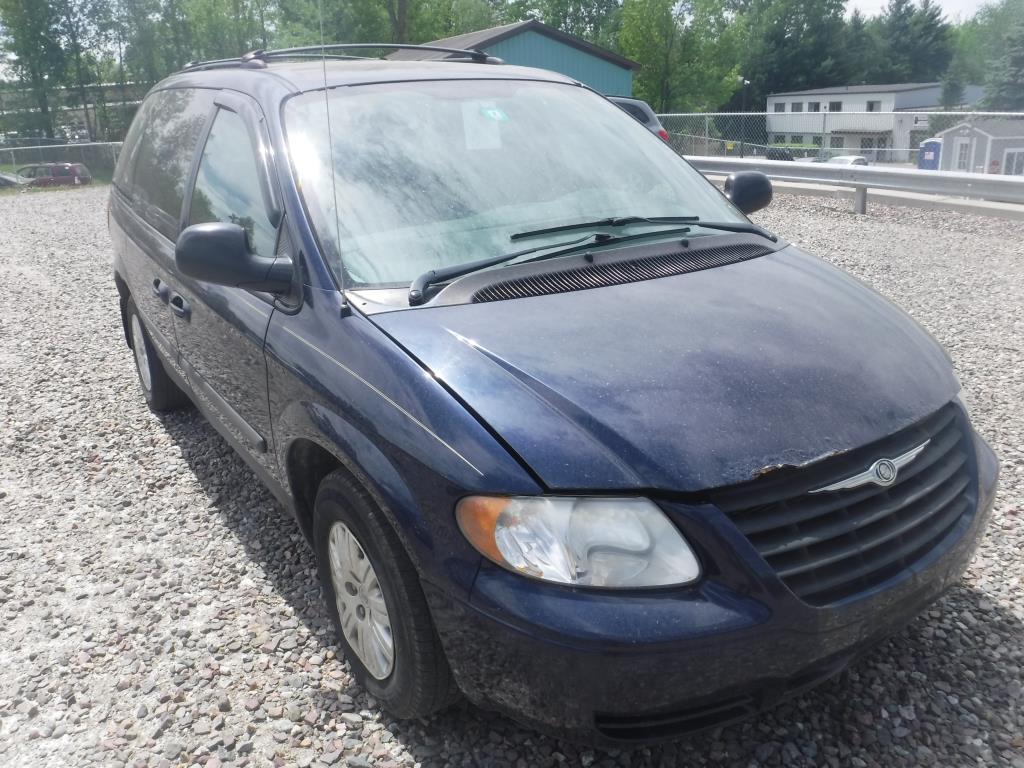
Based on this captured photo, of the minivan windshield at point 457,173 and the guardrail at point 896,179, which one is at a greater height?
the minivan windshield at point 457,173

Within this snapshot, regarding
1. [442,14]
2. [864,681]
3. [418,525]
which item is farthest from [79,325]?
[442,14]

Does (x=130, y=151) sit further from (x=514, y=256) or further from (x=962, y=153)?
(x=962, y=153)

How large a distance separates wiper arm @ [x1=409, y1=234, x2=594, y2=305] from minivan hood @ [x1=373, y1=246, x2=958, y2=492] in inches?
2.9

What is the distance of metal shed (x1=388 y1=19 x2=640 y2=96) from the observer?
1300 inches

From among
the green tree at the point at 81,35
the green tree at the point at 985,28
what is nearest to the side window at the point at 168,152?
the green tree at the point at 81,35

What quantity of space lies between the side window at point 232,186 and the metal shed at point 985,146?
15970 mm

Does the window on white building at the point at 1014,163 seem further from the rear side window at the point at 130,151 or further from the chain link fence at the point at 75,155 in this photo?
the chain link fence at the point at 75,155

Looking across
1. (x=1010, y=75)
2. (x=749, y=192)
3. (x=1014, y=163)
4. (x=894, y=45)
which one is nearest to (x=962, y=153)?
(x=1014, y=163)

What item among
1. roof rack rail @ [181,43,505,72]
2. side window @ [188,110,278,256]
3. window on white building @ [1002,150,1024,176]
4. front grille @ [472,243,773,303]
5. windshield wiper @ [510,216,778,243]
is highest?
roof rack rail @ [181,43,505,72]

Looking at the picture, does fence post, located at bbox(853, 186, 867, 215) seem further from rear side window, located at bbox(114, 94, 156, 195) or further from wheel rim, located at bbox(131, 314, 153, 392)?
wheel rim, located at bbox(131, 314, 153, 392)

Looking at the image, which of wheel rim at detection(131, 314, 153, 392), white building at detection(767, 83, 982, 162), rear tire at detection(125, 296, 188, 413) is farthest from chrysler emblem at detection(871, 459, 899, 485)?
white building at detection(767, 83, 982, 162)

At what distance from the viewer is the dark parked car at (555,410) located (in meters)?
1.89

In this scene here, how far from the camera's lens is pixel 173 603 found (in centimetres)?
320

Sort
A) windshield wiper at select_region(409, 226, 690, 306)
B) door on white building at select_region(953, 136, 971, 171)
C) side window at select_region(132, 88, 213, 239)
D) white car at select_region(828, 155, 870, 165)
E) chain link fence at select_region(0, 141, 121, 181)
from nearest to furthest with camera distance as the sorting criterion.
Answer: windshield wiper at select_region(409, 226, 690, 306) → side window at select_region(132, 88, 213, 239) → door on white building at select_region(953, 136, 971, 171) → white car at select_region(828, 155, 870, 165) → chain link fence at select_region(0, 141, 121, 181)
